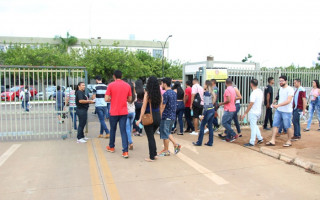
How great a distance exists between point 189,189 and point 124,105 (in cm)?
258

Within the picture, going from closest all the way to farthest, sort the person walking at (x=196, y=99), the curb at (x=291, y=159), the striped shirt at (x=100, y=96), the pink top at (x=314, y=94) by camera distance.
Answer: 1. the curb at (x=291, y=159)
2. the striped shirt at (x=100, y=96)
3. the person walking at (x=196, y=99)
4. the pink top at (x=314, y=94)

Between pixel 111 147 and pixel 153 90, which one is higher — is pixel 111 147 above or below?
below

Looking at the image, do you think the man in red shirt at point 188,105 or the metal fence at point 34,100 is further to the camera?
the man in red shirt at point 188,105

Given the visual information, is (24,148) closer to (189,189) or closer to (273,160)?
(189,189)

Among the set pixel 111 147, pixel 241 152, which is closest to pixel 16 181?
pixel 111 147

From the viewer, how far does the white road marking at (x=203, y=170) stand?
479cm

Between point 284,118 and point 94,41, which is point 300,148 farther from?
point 94,41

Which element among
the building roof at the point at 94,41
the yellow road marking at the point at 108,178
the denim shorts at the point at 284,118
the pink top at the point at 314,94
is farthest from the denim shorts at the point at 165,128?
the building roof at the point at 94,41

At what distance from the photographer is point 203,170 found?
17.6 ft

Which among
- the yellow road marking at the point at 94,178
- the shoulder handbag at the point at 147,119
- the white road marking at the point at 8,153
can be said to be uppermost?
the shoulder handbag at the point at 147,119

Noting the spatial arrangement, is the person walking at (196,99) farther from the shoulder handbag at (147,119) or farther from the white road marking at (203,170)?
the shoulder handbag at (147,119)

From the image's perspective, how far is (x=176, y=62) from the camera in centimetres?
4525

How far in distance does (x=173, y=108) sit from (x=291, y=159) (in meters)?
2.72

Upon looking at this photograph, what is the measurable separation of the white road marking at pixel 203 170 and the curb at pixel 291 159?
188cm
